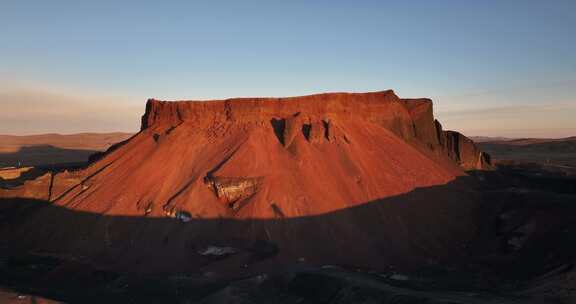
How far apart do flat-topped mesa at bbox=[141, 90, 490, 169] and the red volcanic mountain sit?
11 cm

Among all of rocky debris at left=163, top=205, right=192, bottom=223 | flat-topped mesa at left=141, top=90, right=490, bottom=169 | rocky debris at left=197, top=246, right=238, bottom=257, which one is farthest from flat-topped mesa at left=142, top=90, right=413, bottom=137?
rocky debris at left=197, top=246, right=238, bottom=257

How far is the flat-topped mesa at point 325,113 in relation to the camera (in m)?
40.0

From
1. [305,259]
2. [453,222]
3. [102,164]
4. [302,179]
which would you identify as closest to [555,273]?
[453,222]

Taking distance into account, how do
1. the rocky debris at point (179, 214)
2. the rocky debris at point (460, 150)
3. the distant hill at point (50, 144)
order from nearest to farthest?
the rocky debris at point (179, 214), the rocky debris at point (460, 150), the distant hill at point (50, 144)

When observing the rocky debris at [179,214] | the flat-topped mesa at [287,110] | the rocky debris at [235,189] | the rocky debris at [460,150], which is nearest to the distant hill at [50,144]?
the flat-topped mesa at [287,110]

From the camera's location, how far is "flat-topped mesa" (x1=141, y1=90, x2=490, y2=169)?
131 ft

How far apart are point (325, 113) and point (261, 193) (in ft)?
30.5

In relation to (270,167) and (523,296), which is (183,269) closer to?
(270,167)

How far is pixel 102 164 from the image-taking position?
41781mm

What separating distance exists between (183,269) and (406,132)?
22726mm

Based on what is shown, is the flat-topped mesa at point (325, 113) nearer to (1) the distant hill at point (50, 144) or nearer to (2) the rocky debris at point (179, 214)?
(2) the rocky debris at point (179, 214)

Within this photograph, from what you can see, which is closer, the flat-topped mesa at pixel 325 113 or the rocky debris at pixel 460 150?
the flat-topped mesa at pixel 325 113

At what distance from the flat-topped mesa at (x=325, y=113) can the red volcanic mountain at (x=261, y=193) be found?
0.36 feet

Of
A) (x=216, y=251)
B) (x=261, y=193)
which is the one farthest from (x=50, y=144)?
(x=216, y=251)
